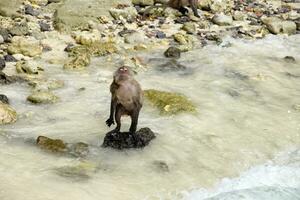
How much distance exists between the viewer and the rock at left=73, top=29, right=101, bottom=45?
14570mm

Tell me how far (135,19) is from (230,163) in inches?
342

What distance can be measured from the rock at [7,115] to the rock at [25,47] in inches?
140

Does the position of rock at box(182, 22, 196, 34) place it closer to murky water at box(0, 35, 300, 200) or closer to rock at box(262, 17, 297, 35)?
murky water at box(0, 35, 300, 200)

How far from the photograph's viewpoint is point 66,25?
15352 mm

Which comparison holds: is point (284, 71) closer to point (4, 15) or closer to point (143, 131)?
point (143, 131)

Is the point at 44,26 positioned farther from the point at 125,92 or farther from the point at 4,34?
the point at 125,92

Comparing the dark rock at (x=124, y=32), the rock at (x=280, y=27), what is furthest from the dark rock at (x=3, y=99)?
the rock at (x=280, y=27)

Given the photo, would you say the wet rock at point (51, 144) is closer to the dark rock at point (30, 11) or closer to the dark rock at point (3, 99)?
the dark rock at point (3, 99)

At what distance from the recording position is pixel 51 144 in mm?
8930

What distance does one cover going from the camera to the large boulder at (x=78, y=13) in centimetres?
1542

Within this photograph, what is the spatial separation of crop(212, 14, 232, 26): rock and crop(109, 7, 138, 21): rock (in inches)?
96.9

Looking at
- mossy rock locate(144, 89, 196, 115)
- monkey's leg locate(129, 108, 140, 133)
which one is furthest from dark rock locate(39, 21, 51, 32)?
monkey's leg locate(129, 108, 140, 133)

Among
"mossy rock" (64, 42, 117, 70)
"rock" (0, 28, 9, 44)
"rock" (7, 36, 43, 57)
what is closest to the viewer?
"mossy rock" (64, 42, 117, 70)

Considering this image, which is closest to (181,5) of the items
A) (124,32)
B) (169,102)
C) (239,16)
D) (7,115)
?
(239,16)
